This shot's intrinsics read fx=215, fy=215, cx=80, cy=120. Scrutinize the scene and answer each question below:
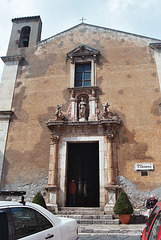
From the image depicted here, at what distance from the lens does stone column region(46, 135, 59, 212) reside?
9.45 meters

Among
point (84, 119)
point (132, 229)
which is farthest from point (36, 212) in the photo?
point (84, 119)

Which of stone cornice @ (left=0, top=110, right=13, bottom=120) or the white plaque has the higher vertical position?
stone cornice @ (left=0, top=110, right=13, bottom=120)

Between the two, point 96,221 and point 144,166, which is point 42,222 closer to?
point 96,221

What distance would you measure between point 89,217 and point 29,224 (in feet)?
20.5

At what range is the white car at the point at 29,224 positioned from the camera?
2.47m

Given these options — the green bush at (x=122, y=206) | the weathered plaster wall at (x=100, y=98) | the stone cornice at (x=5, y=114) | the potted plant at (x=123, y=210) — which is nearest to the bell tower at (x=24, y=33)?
the weathered plaster wall at (x=100, y=98)

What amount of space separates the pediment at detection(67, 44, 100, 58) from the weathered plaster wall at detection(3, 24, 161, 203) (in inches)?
16.4

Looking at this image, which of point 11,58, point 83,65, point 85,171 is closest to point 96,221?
point 85,171

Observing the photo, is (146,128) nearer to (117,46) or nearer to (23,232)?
(117,46)

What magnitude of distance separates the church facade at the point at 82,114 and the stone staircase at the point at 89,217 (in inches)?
17.5

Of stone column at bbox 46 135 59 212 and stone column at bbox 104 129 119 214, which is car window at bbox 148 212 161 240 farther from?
stone column at bbox 46 135 59 212

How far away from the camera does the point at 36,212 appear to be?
3.02 meters

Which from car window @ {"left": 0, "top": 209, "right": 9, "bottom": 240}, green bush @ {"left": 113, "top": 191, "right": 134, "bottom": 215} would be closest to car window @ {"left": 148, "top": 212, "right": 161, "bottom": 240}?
car window @ {"left": 0, "top": 209, "right": 9, "bottom": 240}

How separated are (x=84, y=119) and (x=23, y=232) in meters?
8.35
